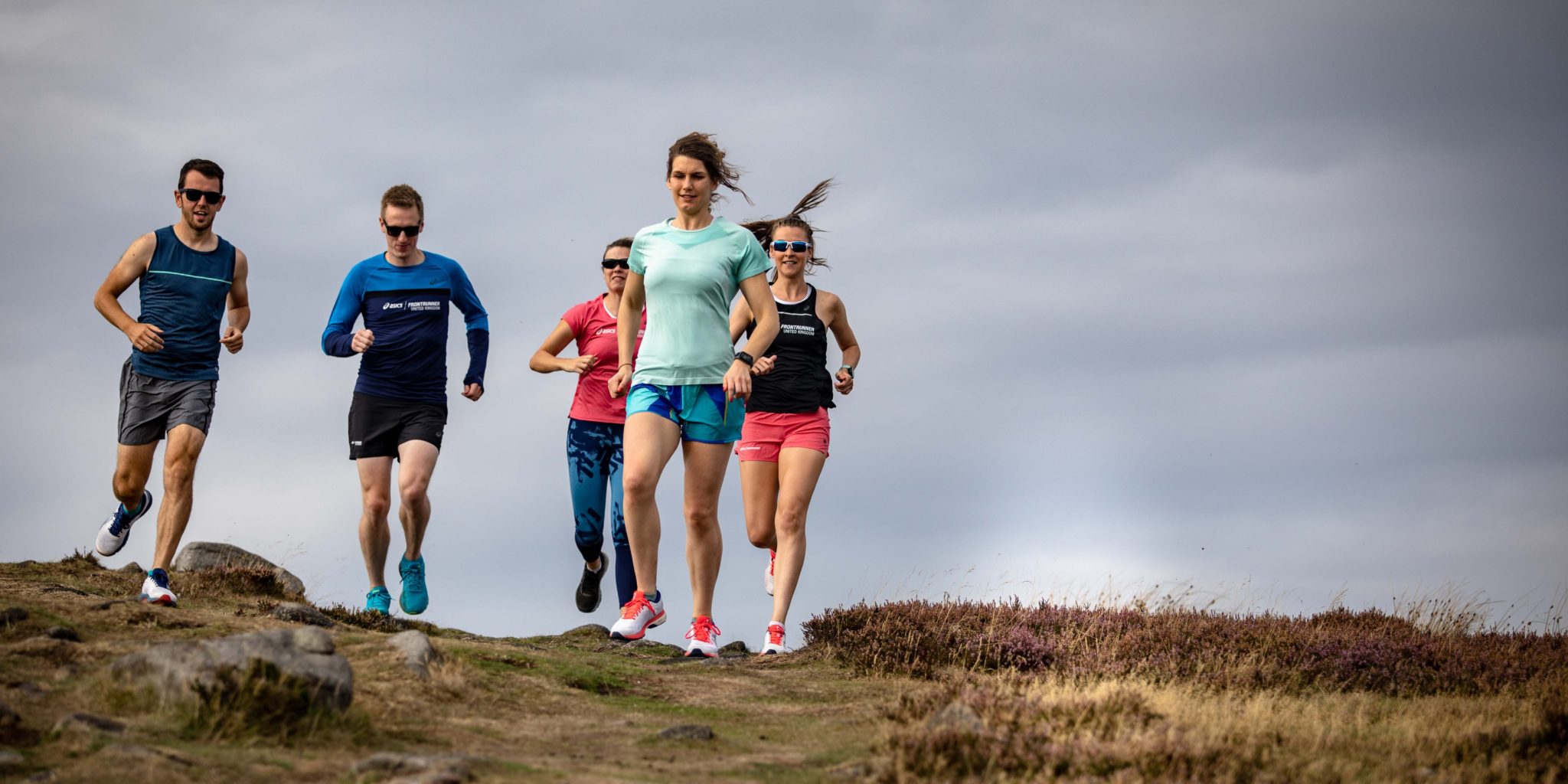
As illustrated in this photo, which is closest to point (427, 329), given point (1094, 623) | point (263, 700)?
point (263, 700)

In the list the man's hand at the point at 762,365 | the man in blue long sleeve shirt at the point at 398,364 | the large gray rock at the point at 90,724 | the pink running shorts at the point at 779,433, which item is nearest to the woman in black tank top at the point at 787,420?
the pink running shorts at the point at 779,433

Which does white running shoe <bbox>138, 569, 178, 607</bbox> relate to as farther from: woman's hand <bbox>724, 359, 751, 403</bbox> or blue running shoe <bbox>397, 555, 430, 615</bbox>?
woman's hand <bbox>724, 359, 751, 403</bbox>

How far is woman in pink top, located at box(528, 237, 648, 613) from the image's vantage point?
1196 centimetres

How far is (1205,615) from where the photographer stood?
1245cm

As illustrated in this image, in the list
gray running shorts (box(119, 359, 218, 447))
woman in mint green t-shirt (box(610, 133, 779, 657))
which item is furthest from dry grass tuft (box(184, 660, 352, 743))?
gray running shorts (box(119, 359, 218, 447))

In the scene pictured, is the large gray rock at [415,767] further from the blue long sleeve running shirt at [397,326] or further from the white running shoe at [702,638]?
the blue long sleeve running shirt at [397,326]

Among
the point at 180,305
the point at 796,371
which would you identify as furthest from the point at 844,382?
Answer: the point at 180,305

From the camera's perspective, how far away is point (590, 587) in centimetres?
1295

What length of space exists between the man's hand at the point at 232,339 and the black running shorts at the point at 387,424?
3.56 ft

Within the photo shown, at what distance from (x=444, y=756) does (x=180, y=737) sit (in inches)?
50.0

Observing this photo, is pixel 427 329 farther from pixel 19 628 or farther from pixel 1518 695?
pixel 1518 695

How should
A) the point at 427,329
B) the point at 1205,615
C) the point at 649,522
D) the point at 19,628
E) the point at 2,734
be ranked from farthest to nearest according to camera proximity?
the point at 1205,615 < the point at 427,329 < the point at 649,522 < the point at 19,628 < the point at 2,734

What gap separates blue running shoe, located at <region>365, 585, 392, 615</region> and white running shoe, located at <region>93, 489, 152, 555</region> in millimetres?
2155

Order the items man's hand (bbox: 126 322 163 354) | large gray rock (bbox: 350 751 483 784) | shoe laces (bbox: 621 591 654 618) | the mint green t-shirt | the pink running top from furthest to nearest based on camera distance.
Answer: the pink running top, shoe laces (bbox: 621 591 654 618), man's hand (bbox: 126 322 163 354), the mint green t-shirt, large gray rock (bbox: 350 751 483 784)
